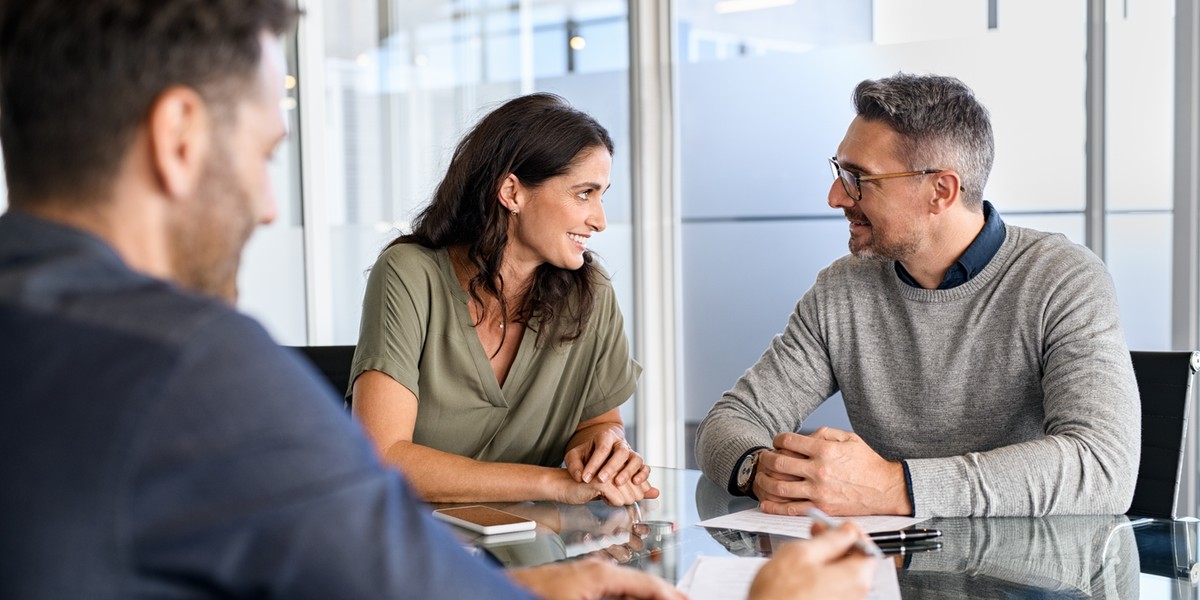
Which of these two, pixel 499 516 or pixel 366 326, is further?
pixel 366 326

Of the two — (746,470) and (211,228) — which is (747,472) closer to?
→ (746,470)

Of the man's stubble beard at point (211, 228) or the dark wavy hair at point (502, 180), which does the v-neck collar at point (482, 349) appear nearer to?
the dark wavy hair at point (502, 180)

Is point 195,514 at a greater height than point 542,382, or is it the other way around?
point 195,514

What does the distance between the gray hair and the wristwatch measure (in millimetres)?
680

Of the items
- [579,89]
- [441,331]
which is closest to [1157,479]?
[441,331]

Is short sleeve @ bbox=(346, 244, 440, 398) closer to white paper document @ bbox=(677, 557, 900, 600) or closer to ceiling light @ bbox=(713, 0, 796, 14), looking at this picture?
white paper document @ bbox=(677, 557, 900, 600)

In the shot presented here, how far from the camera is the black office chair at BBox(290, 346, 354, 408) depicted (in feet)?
7.89

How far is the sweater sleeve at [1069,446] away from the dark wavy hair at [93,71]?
1303 millimetres

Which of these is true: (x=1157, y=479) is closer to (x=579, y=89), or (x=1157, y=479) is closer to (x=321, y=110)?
(x=579, y=89)

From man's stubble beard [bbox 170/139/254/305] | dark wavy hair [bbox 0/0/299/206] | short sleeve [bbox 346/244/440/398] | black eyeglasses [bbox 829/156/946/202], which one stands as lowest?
short sleeve [bbox 346/244/440/398]

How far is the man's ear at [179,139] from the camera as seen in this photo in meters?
0.76

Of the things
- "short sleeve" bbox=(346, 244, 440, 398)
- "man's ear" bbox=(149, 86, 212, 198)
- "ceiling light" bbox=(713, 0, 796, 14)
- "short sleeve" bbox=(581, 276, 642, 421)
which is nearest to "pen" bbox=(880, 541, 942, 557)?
"short sleeve" bbox=(581, 276, 642, 421)

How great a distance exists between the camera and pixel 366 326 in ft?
6.86

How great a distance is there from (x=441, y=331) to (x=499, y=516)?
0.52 m
